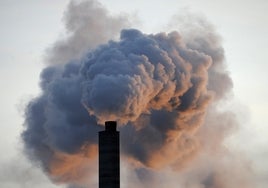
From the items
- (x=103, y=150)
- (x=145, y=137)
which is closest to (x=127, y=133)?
(x=145, y=137)

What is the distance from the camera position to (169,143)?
8738 centimetres

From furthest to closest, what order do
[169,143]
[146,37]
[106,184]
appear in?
[169,143] → [146,37] → [106,184]

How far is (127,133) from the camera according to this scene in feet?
287

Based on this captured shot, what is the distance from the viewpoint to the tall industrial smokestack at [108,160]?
74.8 metres

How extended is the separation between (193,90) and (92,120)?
1128 centimetres

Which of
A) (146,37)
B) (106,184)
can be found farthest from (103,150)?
(146,37)

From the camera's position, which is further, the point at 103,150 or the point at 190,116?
the point at 190,116

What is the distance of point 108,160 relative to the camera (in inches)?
2945

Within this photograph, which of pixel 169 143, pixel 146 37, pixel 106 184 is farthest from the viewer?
pixel 169 143

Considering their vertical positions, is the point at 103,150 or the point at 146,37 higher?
the point at 146,37

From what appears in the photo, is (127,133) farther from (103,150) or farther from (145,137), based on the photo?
(103,150)

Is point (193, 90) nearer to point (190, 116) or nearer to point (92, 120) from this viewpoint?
point (190, 116)

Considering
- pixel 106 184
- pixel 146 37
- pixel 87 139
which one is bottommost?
pixel 106 184

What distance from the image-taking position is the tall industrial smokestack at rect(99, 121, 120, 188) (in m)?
74.8
